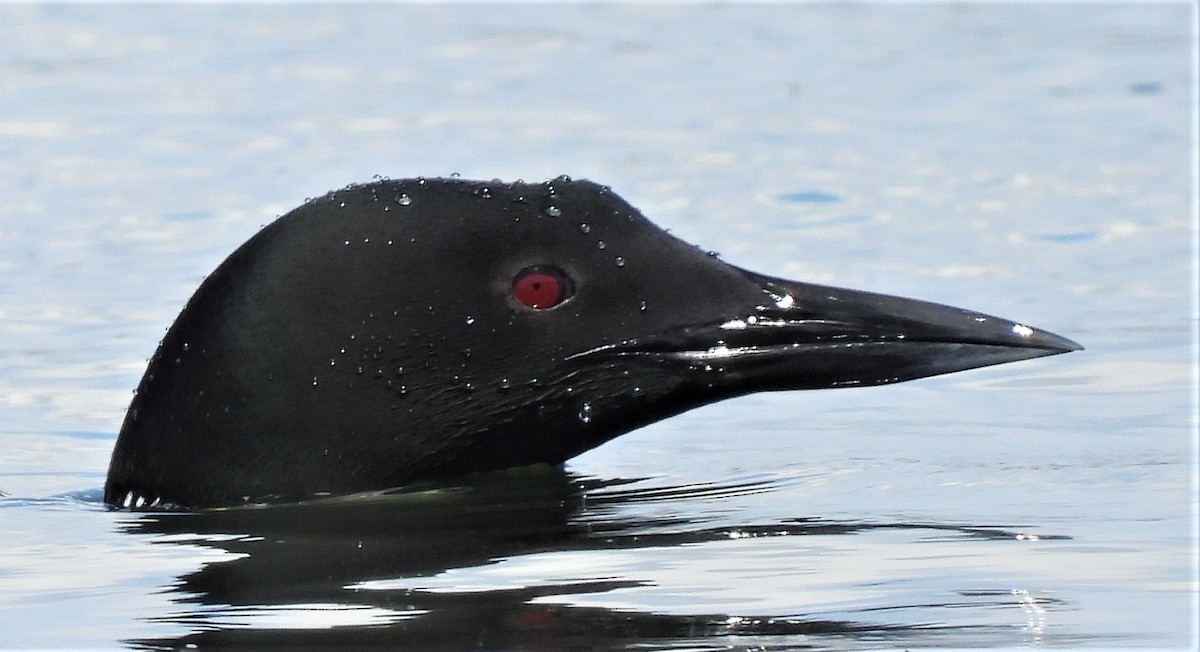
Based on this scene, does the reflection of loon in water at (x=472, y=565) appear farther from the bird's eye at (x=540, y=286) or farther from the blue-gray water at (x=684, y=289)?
the bird's eye at (x=540, y=286)

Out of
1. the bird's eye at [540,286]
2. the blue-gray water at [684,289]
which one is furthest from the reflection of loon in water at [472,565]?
the bird's eye at [540,286]

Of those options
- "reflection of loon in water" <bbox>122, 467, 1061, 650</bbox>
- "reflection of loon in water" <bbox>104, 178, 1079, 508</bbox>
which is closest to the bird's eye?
"reflection of loon in water" <bbox>104, 178, 1079, 508</bbox>

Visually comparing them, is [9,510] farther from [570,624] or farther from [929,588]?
[929,588]

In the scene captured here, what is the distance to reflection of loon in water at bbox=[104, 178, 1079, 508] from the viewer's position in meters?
5.83

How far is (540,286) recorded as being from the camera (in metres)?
5.89

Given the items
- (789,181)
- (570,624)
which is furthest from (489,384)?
(789,181)

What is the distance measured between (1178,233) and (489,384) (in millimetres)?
5088

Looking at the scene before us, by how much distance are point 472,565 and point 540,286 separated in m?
0.81

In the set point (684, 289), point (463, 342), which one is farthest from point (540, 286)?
point (684, 289)

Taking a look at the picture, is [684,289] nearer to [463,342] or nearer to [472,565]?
[463,342]

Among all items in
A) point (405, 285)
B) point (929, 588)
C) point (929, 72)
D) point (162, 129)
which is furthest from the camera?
point (929, 72)

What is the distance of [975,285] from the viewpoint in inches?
369

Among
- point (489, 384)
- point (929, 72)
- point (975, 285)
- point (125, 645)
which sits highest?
point (929, 72)

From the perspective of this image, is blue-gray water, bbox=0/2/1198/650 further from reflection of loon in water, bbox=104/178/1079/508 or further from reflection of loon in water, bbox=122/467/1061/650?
reflection of loon in water, bbox=104/178/1079/508
